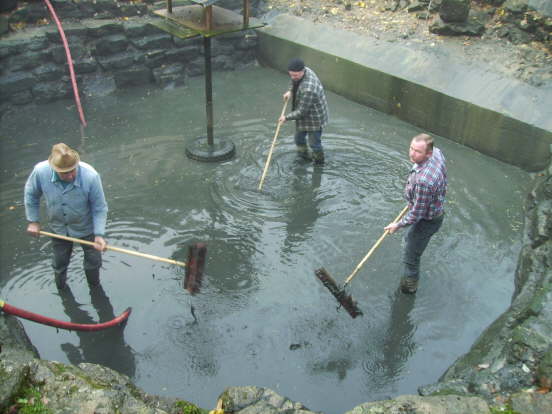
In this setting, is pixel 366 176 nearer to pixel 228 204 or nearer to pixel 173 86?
pixel 228 204

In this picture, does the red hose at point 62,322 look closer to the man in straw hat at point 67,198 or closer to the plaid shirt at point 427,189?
the man in straw hat at point 67,198

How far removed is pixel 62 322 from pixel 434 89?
6.89 metres

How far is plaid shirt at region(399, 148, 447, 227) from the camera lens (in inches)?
194

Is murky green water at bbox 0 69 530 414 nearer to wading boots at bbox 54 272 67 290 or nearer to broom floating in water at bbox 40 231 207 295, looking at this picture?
wading boots at bbox 54 272 67 290

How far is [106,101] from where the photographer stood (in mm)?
10227

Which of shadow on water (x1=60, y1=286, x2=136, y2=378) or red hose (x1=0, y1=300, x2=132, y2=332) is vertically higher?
red hose (x1=0, y1=300, x2=132, y2=332)

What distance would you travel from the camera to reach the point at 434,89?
28.6 ft

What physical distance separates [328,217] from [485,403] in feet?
11.7

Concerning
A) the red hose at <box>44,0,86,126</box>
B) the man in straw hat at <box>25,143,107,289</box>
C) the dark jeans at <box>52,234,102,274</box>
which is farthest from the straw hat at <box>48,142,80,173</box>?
the red hose at <box>44,0,86,126</box>

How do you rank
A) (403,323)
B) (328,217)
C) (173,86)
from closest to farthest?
(403,323) → (328,217) → (173,86)

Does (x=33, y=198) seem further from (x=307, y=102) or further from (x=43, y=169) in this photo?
(x=307, y=102)

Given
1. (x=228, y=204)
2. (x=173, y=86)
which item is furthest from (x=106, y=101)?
(x=228, y=204)

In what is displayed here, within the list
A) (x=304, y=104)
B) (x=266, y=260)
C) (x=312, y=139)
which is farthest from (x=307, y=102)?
(x=266, y=260)

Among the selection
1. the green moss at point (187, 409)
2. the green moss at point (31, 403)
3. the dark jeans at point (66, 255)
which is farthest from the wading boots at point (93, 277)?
the green moss at point (187, 409)
